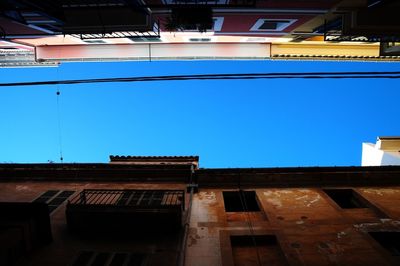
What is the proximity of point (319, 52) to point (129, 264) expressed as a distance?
2102 centimetres

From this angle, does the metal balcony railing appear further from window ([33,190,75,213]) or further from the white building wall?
the white building wall

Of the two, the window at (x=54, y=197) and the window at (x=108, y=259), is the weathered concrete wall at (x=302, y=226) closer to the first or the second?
the window at (x=108, y=259)

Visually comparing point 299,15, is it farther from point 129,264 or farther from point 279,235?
point 129,264

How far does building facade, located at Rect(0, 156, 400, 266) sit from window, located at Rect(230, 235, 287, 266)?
0.03 meters

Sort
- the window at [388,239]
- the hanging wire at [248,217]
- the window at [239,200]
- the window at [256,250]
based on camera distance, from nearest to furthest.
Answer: the window at [256,250] → the hanging wire at [248,217] → the window at [388,239] → the window at [239,200]

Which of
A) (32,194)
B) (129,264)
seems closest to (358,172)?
(129,264)

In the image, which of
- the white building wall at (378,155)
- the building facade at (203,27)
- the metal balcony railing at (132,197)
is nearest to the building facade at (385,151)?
the white building wall at (378,155)

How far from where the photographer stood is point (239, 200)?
14828mm

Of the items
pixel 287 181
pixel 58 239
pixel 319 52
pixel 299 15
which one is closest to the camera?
pixel 58 239

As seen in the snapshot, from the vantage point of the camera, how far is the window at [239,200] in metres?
14.6

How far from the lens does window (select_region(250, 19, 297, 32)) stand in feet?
51.0

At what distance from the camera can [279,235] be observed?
1075cm

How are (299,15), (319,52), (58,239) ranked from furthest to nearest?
1. (319,52)
2. (299,15)
3. (58,239)

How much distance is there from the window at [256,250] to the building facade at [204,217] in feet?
0.11
